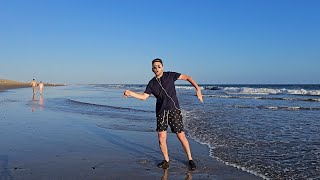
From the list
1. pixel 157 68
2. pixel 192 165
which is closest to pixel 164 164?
pixel 192 165

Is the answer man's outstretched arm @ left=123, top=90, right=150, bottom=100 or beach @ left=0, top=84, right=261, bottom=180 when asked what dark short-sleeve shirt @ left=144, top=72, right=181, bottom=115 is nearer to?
man's outstretched arm @ left=123, top=90, right=150, bottom=100

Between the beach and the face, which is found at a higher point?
the face

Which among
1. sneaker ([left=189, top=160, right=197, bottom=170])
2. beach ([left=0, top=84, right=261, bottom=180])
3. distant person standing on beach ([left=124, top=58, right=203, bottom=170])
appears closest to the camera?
beach ([left=0, top=84, right=261, bottom=180])

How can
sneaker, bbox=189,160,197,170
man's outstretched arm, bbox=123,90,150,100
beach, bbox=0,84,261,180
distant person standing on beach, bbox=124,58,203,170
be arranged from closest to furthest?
1. beach, bbox=0,84,261,180
2. man's outstretched arm, bbox=123,90,150,100
3. sneaker, bbox=189,160,197,170
4. distant person standing on beach, bbox=124,58,203,170

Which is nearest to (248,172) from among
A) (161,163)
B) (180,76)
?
(161,163)

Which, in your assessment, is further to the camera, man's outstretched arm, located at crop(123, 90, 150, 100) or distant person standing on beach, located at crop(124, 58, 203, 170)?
distant person standing on beach, located at crop(124, 58, 203, 170)

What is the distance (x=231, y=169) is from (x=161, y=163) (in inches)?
45.8

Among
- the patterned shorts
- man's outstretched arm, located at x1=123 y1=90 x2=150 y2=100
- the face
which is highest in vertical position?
the face

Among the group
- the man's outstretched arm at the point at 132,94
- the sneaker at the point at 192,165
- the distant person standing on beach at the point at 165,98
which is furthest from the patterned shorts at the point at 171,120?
the sneaker at the point at 192,165

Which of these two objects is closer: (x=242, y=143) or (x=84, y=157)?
(x=84, y=157)

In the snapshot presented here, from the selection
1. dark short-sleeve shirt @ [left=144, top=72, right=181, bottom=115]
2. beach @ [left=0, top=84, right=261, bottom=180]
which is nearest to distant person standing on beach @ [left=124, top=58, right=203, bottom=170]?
dark short-sleeve shirt @ [left=144, top=72, right=181, bottom=115]

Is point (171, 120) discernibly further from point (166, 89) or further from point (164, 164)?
point (164, 164)

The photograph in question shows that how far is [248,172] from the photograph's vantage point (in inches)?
200

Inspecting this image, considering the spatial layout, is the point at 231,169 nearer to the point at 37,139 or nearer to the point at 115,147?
the point at 115,147
